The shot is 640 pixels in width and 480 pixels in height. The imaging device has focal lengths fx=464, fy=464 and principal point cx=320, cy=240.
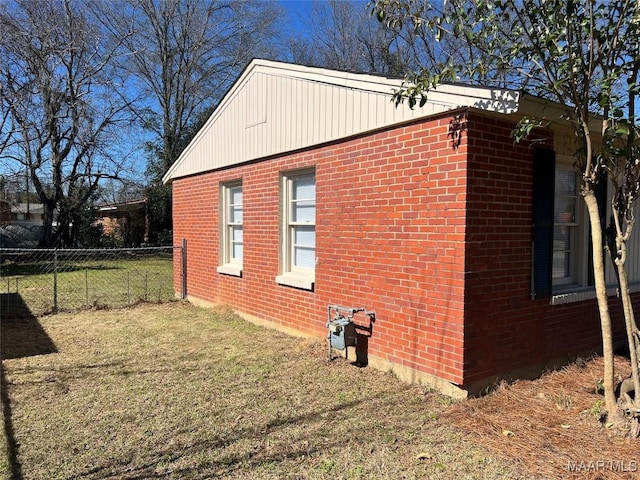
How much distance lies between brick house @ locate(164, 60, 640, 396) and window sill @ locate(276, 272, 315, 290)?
1.2 inches

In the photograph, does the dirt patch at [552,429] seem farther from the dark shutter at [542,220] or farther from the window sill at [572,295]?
the dark shutter at [542,220]

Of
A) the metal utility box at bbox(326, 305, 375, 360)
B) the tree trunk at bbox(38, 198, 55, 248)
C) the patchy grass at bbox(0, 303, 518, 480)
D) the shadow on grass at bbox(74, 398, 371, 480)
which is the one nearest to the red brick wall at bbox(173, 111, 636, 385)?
the metal utility box at bbox(326, 305, 375, 360)

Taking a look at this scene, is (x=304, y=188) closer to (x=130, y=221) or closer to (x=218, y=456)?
(x=218, y=456)

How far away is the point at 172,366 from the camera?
18.3 ft

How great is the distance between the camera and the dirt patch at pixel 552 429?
314 cm

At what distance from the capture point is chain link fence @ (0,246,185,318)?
9641 millimetres

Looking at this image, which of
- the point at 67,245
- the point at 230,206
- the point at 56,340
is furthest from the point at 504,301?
the point at 67,245

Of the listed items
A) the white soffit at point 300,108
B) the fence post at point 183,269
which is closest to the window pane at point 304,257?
the white soffit at point 300,108

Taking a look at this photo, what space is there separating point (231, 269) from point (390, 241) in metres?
4.19

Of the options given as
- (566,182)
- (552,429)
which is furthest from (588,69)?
(552,429)

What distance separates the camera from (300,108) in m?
6.45

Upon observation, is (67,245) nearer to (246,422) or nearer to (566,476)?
(246,422)

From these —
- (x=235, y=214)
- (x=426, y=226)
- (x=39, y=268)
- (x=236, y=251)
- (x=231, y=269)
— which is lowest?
(x=39, y=268)

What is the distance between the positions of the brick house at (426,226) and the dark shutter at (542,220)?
2 centimetres
